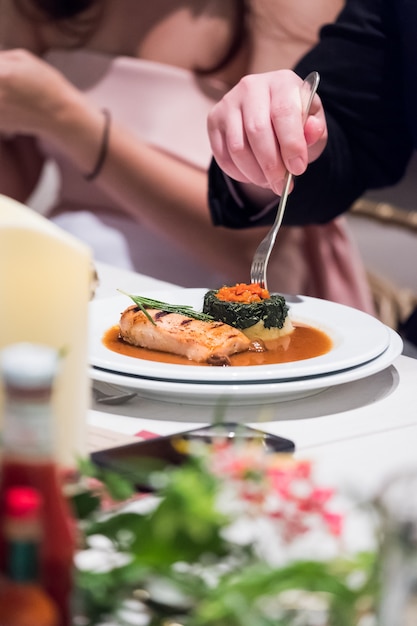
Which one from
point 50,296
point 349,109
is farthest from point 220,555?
point 349,109

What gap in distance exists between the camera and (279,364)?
0.85m

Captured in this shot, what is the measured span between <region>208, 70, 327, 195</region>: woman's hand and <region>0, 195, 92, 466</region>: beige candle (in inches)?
23.7

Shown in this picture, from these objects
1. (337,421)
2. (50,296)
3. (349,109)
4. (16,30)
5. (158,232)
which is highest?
(50,296)

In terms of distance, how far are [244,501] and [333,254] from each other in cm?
180

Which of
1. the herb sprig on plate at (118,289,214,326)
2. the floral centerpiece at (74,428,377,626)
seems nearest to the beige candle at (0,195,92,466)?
the floral centerpiece at (74,428,377,626)

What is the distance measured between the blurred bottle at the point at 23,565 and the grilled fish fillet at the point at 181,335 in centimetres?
53

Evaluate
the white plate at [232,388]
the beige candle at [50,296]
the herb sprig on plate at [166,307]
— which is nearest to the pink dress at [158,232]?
the herb sprig on plate at [166,307]

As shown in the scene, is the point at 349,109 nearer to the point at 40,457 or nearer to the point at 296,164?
the point at 296,164

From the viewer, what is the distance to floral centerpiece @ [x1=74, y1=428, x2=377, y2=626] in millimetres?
339

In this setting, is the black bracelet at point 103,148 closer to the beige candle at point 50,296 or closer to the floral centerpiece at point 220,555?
the beige candle at point 50,296

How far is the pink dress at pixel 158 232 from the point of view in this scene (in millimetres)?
2156

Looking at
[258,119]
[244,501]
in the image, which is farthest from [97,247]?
[244,501]

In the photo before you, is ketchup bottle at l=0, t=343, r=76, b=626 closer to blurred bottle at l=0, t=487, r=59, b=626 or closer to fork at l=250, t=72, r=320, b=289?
blurred bottle at l=0, t=487, r=59, b=626

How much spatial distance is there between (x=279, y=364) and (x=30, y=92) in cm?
139
